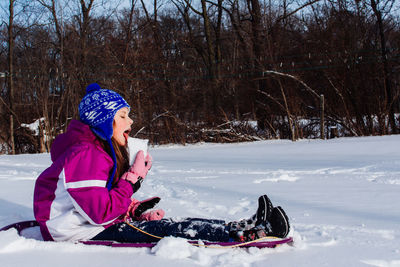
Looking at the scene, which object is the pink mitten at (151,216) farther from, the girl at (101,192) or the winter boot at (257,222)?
the winter boot at (257,222)

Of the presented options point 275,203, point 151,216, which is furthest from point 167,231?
point 275,203

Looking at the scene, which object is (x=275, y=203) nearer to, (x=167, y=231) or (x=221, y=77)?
(x=167, y=231)

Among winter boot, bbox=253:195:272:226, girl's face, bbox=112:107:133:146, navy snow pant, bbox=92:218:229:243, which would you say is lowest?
navy snow pant, bbox=92:218:229:243

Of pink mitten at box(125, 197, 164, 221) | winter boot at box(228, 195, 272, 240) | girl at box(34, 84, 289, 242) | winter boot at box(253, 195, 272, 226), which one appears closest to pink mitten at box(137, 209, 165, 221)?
pink mitten at box(125, 197, 164, 221)

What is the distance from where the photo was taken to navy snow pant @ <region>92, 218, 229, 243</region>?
1.94 meters

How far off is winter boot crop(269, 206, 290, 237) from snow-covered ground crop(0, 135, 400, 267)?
0.27 feet

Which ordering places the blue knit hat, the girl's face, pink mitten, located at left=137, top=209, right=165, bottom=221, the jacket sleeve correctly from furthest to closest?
pink mitten, located at left=137, top=209, right=165, bottom=221, the girl's face, the blue knit hat, the jacket sleeve

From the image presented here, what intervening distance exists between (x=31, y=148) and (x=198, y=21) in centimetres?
1193

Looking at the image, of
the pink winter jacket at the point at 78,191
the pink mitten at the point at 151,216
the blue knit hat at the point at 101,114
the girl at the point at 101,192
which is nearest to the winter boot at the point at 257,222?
the girl at the point at 101,192

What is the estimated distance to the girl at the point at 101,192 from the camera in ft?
5.78

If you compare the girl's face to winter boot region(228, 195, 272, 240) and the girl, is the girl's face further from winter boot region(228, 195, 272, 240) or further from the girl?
winter boot region(228, 195, 272, 240)

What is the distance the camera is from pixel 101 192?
5.77 ft

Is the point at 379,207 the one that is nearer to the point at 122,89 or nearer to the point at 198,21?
the point at 122,89

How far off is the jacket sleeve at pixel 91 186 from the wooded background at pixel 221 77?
29.6ft
